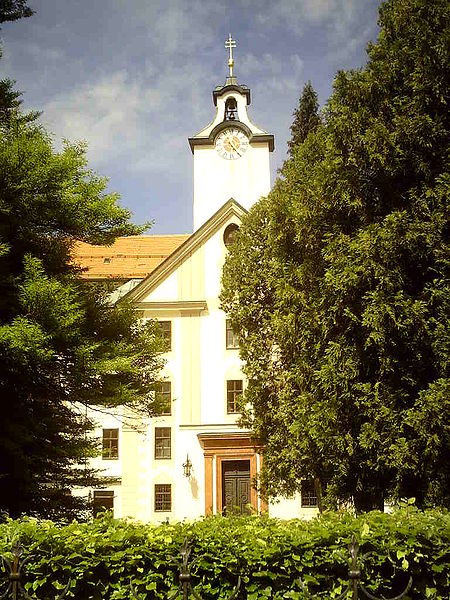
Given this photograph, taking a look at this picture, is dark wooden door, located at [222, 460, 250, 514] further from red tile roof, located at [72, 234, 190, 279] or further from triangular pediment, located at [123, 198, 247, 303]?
red tile roof, located at [72, 234, 190, 279]

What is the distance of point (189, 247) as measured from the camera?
94.5 feet

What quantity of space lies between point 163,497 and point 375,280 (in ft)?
53.9

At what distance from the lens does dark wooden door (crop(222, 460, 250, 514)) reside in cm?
2666

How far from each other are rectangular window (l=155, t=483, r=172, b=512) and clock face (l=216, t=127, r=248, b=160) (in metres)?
17.8

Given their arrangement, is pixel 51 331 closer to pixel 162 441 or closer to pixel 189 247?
pixel 162 441

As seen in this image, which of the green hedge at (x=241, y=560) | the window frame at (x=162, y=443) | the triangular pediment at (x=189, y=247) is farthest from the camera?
the triangular pediment at (x=189, y=247)

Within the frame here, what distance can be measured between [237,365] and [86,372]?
14.6m

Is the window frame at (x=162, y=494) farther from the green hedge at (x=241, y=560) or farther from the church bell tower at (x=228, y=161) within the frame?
the green hedge at (x=241, y=560)

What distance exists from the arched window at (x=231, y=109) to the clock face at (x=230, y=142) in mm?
615

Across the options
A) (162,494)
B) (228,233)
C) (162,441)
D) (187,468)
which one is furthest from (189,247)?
(162,494)

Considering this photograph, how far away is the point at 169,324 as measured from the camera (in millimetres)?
28578

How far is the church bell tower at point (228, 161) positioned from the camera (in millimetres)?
35688

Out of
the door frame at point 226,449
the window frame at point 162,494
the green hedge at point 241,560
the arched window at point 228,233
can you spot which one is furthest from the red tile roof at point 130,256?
the green hedge at point 241,560

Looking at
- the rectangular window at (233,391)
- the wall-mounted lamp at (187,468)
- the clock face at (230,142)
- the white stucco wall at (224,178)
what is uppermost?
the clock face at (230,142)
